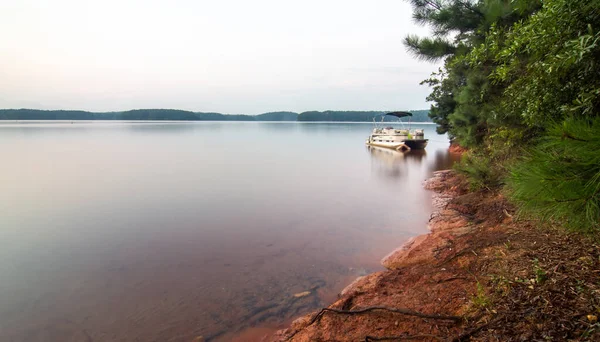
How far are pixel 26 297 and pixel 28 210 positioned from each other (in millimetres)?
6696

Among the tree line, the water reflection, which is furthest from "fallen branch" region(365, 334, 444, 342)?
the water reflection

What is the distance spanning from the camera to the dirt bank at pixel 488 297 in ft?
7.39

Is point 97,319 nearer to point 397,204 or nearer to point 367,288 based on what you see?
point 367,288

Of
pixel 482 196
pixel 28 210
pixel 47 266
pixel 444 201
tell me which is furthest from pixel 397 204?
pixel 28 210

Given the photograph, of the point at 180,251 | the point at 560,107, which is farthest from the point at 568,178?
the point at 180,251

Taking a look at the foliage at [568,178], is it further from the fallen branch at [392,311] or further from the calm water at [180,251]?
the calm water at [180,251]

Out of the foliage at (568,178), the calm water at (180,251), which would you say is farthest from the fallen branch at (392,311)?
the foliage at (568,178)

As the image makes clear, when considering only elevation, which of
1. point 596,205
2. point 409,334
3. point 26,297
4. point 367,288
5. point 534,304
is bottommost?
point 26,297

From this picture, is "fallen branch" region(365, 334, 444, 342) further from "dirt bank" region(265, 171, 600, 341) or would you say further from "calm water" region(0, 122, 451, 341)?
"calm water" region(0, 122, 451, 341)

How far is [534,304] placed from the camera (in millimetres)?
2422

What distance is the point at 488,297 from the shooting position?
2.75m

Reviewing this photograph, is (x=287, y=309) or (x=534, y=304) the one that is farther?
(x=287, y=309)

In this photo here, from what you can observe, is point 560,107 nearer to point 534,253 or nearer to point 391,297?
point 534,253

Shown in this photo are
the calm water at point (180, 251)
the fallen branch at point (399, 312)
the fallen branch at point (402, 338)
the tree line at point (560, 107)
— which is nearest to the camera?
the tree line at point (560, 107)
